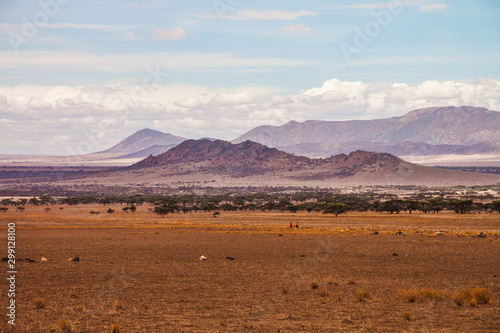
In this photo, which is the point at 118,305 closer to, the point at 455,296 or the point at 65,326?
the point at 65,326

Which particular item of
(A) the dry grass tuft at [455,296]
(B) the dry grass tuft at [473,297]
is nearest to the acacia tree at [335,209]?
(A) the dry grass tuft at [455,296]

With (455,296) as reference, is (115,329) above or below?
below

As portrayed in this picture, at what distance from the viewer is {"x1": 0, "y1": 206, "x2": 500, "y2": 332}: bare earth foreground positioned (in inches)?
558

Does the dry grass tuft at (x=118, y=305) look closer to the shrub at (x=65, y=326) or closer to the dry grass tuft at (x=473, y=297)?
the shrub at (x=65, y=326)

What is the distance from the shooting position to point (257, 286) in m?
19.6

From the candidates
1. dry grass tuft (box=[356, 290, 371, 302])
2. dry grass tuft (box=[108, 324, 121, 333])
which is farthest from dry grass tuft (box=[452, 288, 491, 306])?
dry grass tuft (box=[108, 324, 121, 333])

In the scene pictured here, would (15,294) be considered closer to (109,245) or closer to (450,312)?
(450,312)

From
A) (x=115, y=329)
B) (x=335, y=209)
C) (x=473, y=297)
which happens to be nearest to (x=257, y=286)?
(x=473, y=297)

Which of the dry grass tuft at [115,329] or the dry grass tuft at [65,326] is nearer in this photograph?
the dry grass tuft at [115,329]

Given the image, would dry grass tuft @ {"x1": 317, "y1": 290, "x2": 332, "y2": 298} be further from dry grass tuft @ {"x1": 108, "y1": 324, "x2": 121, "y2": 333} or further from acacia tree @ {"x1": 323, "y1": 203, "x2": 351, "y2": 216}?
acacia tree @ {"x1": 323, "y1": 203, "x2": 351, "y2": 216}

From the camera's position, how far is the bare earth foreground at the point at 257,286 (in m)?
14.2

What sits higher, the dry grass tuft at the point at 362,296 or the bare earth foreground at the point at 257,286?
the dry grass tuft at the point at 362,296

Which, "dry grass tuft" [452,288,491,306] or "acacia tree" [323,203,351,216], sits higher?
"dry grass tuft" [452,288,491,306]

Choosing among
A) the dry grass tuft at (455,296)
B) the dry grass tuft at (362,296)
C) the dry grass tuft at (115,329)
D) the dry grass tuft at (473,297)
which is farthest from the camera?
the dry grass tuft at (362,296)
